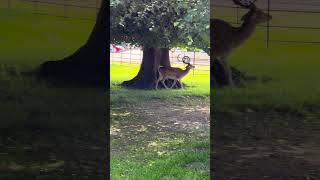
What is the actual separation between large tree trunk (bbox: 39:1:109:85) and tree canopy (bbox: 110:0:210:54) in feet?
3.97

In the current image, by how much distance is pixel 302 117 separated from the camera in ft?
10.8

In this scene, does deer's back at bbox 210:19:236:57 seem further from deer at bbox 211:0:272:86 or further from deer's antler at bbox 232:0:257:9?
deer's antler at bbox 232:0:257:9

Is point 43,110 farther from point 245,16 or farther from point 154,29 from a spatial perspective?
point 154,29

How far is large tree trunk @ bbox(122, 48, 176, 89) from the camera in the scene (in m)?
4.49

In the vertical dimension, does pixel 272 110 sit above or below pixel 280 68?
below

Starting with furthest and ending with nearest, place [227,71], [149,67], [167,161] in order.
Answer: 1. [149,67]
2. [167,161]
3. [227,71]

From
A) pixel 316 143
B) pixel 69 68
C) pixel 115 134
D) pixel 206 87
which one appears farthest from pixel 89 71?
pixel 316 143

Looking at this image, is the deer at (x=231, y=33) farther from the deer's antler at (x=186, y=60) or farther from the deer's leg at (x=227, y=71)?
the deer's antler at (x=186, y=60)

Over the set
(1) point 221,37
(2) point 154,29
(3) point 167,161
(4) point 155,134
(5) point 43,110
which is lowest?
(3) point 167,161

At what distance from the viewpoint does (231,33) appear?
329cm

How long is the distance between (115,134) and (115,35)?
3.37ft

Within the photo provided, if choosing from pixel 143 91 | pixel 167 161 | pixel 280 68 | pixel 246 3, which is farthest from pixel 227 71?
pixel 143 91

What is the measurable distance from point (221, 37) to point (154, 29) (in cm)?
135

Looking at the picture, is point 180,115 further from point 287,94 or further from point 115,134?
point 287,94
